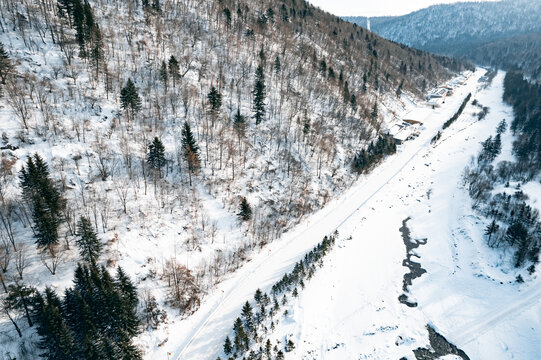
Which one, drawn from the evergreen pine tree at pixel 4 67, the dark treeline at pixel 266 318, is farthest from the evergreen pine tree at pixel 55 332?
the evergreen pine tree at pixel 4 67

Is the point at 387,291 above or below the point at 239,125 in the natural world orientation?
below

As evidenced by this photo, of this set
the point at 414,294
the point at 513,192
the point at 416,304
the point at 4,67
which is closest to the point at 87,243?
the point at 4,67

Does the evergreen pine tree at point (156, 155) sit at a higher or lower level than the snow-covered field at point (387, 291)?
higher

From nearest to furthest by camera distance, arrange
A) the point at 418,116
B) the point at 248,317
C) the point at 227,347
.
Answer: the point at 227,347, the point at 248,317, the point at 418,116

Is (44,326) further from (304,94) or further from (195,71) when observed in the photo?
(304,94)

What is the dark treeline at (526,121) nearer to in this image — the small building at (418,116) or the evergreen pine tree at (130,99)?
the small building at (418,116)

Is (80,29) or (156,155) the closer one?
(156,155)

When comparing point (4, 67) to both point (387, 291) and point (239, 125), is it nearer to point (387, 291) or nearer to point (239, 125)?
point (239, 125)
